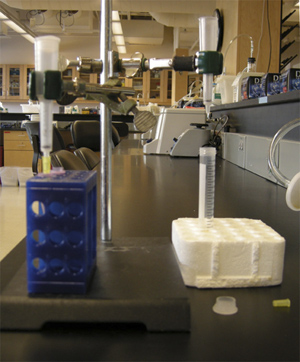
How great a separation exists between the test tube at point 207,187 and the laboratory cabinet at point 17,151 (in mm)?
6092

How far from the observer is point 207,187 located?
0.62 meters

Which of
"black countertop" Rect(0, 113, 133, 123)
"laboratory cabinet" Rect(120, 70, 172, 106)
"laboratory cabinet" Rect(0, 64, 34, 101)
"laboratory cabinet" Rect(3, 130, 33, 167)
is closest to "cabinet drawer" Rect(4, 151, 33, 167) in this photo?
"laboratory cabinet" Rect(3, 130, 33, 167)

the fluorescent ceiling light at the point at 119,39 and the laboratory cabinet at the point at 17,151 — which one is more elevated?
the fluorescent ceiling light at the point at 119,39

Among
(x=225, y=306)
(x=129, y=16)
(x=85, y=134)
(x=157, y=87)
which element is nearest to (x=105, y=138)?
(x=225, y=306)

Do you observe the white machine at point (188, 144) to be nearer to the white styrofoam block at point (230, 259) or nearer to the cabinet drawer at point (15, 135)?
the white styrofoam block at point (230, 259)

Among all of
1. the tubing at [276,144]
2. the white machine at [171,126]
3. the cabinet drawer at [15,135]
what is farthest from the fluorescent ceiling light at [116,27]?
the tubing at [276,144]

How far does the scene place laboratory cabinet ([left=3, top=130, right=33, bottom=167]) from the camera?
6.39 m

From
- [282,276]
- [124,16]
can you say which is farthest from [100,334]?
[124,16]

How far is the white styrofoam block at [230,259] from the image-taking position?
1.75 ft

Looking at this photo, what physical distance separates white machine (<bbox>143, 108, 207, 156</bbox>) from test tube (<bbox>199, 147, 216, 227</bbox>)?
7.06 ft

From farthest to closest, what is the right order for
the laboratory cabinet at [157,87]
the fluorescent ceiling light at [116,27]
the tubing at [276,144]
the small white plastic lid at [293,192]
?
the laboratory cabinet at [157,87] < the fluorescent ceiling light at [116,27] < the tubing at [276,144] < the small white plastic lid at [293,192]

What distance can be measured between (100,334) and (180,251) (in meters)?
0.16

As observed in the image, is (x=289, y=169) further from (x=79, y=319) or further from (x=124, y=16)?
(x=124, y=16)

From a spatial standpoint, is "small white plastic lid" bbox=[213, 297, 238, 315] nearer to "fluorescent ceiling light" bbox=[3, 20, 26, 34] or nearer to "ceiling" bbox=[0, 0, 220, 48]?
"ceiling" bbox=[0, 0, 220, 48]
